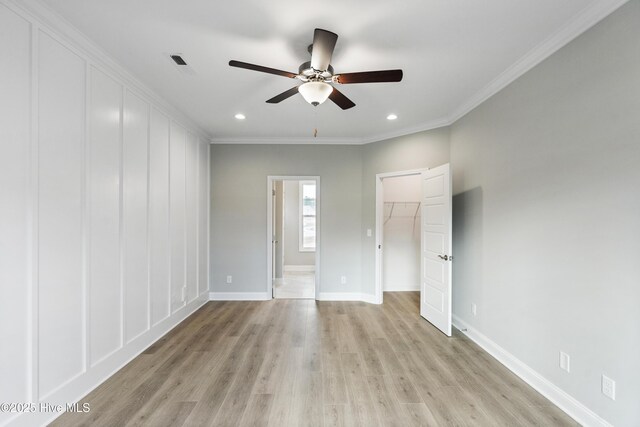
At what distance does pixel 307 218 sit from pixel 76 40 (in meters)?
5.79

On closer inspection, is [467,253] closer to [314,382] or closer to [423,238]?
[423,238]

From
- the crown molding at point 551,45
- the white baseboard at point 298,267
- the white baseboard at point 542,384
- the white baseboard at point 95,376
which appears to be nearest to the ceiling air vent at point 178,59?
the white baseboard at point 95,376

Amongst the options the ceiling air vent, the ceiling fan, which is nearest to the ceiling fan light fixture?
the ceiling fan

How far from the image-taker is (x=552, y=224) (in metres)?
2.14

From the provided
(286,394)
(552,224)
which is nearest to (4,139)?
(286,394)

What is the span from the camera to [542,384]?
7.25ft

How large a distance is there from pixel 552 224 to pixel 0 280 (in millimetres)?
3701

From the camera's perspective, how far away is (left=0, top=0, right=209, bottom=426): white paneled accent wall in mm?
1648

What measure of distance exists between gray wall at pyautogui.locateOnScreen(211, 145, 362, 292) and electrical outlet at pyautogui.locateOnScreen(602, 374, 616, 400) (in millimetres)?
3145

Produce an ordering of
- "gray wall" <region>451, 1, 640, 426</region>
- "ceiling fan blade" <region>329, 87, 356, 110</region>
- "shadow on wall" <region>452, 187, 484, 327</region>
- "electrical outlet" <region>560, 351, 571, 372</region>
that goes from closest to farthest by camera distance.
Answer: "gray wall" <region>451, 1, 640, 426</region>, "electrical outlet" <region>560, 351, 571, 372</region>, "ceiling fan blade" <region>329, 87, 356, 110</region>, "shadow on wall" <region>452, 187, 484, 327</region>

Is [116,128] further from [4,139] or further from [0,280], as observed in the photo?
[0,280]

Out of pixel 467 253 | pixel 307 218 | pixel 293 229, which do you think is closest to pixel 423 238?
pixel 467 253

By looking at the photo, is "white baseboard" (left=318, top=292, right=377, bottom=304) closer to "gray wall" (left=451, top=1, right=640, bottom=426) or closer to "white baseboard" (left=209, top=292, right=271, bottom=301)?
"white baseboard" (left=209, top=292, right=271, bottom=301)

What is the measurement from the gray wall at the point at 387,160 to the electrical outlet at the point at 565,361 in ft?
8.23
